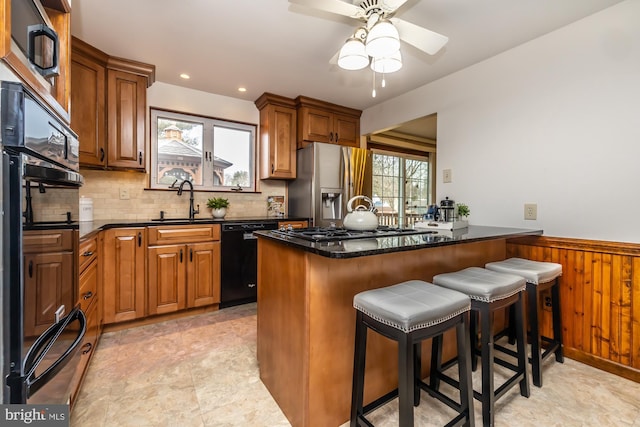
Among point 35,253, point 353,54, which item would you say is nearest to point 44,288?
point 35,253

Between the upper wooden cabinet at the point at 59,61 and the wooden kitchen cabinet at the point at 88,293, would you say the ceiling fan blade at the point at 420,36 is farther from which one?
the wooden kitchen cabinet at the point at 88,293

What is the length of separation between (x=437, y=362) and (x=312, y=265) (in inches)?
38.1

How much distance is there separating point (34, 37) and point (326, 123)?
3052mm

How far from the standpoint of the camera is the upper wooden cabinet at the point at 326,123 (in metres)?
3.59

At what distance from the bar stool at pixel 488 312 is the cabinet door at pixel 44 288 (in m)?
1.66

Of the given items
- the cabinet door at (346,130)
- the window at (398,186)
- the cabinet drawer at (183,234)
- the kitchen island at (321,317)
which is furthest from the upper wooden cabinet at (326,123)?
the kitchen island at (321,317)

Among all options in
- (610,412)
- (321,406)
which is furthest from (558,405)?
(321,406)

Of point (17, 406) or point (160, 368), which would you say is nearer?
point (17, 406)

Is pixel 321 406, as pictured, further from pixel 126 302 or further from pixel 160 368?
pixel 126 302

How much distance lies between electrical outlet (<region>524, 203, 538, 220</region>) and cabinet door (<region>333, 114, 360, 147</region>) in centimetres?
230

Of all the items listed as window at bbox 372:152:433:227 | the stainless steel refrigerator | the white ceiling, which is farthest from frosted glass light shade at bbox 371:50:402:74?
window at bbox 372:152:433:227

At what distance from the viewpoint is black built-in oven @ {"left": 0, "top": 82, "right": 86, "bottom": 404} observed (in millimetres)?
707

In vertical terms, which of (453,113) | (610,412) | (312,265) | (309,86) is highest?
(309,86)

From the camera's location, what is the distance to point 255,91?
3.36 metres
